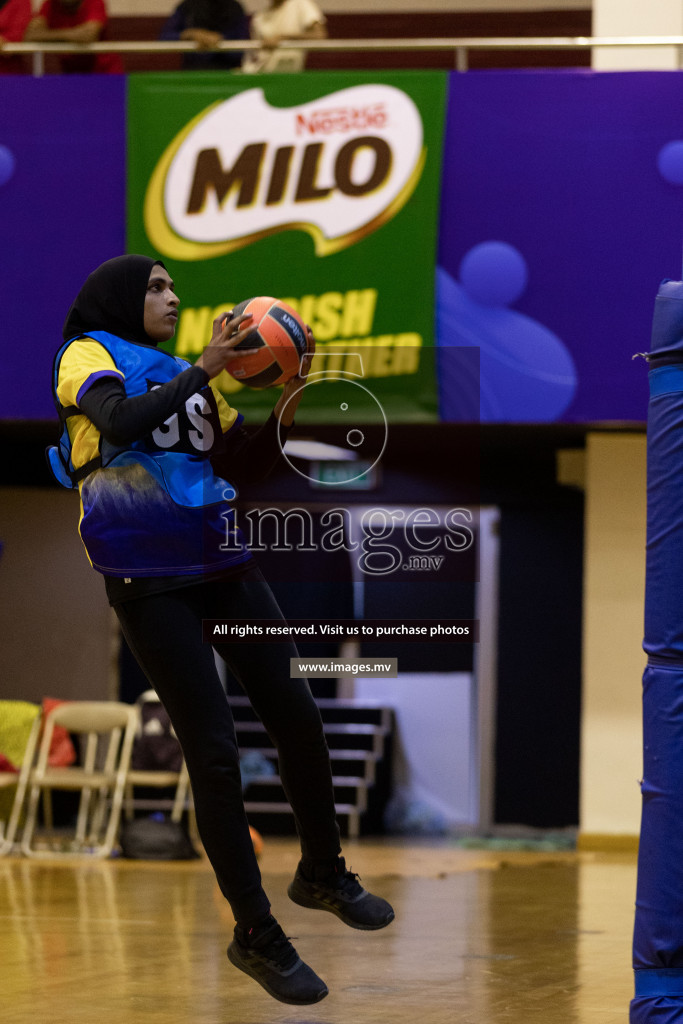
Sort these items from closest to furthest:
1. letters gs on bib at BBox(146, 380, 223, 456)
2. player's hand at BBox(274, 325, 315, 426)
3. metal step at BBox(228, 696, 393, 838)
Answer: letters gs on bib at BBox(146, 380, 223, 456) → player's hand at BBox(274, 325, 315, 426) → metal step at BBox(228, 696, 393, 838)

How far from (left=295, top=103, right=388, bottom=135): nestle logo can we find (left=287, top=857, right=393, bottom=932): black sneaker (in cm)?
564

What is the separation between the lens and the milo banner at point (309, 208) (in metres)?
7.90

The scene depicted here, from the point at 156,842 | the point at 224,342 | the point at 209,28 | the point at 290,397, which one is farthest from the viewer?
the point at 209,28

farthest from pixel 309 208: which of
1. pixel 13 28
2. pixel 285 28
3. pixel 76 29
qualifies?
pixel 13 28

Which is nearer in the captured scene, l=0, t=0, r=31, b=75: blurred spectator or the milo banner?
the milo banner

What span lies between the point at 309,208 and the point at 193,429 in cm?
500

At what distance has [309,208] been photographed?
7980 millimetres

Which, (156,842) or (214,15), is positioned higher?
(214,15)

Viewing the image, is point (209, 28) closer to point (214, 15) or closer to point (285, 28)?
point (214, 15)

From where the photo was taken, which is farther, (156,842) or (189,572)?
(156,842)

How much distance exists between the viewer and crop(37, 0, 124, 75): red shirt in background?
8.16 metres

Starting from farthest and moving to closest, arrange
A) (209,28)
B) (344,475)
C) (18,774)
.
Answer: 1. (344,475)
2. (18,774)
3. (209,28)

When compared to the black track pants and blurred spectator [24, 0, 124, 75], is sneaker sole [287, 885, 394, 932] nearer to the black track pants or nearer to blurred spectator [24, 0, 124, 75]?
the black track pants

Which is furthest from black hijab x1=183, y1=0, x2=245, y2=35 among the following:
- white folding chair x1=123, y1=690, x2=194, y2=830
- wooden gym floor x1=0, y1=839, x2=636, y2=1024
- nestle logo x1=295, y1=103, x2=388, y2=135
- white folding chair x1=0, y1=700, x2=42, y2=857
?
wooden gym floor x1=0, y1=839, x2=636, y2=1024
